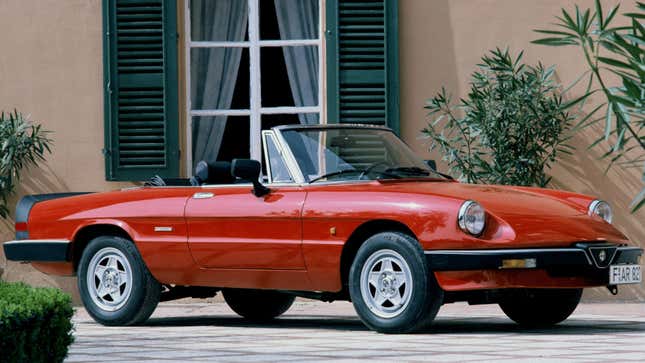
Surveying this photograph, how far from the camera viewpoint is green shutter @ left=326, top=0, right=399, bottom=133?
485 inches

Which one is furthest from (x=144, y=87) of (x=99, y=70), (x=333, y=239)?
(x=333, y=239)

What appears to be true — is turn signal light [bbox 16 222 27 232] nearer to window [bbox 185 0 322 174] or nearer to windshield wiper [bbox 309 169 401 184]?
window [bbox 185 0 322 174]

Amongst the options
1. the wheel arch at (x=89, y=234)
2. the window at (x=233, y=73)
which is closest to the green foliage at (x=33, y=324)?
the wheel arch at (x=89, y=234)

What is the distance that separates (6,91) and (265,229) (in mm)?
4158

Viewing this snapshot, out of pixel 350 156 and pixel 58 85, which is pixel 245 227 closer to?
pixel 350 156

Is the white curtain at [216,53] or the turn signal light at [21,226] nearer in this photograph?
the turn signal light at [21,226]

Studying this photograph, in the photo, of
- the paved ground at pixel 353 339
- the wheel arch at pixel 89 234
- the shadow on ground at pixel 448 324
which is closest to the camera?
the paved ground at pixel 353 339

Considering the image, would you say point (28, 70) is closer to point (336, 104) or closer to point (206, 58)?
point (206, 58)

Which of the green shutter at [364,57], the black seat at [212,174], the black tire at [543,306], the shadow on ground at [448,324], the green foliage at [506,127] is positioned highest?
the green shutter at [364,57]

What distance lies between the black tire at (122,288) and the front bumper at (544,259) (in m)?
2.27

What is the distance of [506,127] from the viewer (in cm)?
1178

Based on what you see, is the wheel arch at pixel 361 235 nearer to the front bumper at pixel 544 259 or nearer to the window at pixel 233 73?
the front bumper at pixel 544 259

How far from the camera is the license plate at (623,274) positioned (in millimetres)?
8797

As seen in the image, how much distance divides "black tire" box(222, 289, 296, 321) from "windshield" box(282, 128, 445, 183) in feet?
4.55
